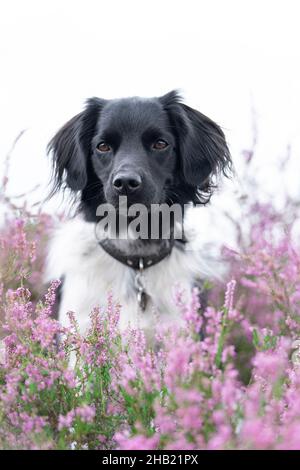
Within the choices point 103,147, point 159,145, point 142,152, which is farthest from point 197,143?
point 103,147

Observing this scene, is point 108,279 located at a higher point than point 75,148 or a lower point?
lower

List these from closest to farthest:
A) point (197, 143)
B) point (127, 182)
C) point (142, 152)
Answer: point (127, 182)
point (142, 152)
point (197, 143)

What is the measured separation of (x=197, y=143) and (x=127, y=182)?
36.3 inches

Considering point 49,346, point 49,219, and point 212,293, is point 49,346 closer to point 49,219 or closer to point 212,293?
point 212,293

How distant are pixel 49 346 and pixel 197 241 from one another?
1.95 meters

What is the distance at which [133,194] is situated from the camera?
3.23m

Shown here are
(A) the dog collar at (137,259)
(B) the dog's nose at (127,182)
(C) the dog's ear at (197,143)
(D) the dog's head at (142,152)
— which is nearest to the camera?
(B) the dog's nose at (127,182)

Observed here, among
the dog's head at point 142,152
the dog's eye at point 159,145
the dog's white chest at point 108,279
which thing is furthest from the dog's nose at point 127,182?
the dog's white chest at point 108,279

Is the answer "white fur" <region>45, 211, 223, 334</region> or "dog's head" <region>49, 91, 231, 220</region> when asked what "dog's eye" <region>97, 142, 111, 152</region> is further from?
"white fur" <region>45, 211, 223, 334</region>

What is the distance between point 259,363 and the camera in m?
1.39

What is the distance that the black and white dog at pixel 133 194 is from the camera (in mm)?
3469

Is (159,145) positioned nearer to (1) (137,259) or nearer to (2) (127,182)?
(2) (127,182)

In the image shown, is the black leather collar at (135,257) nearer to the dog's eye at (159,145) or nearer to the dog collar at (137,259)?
the dog collar at (137,259)
